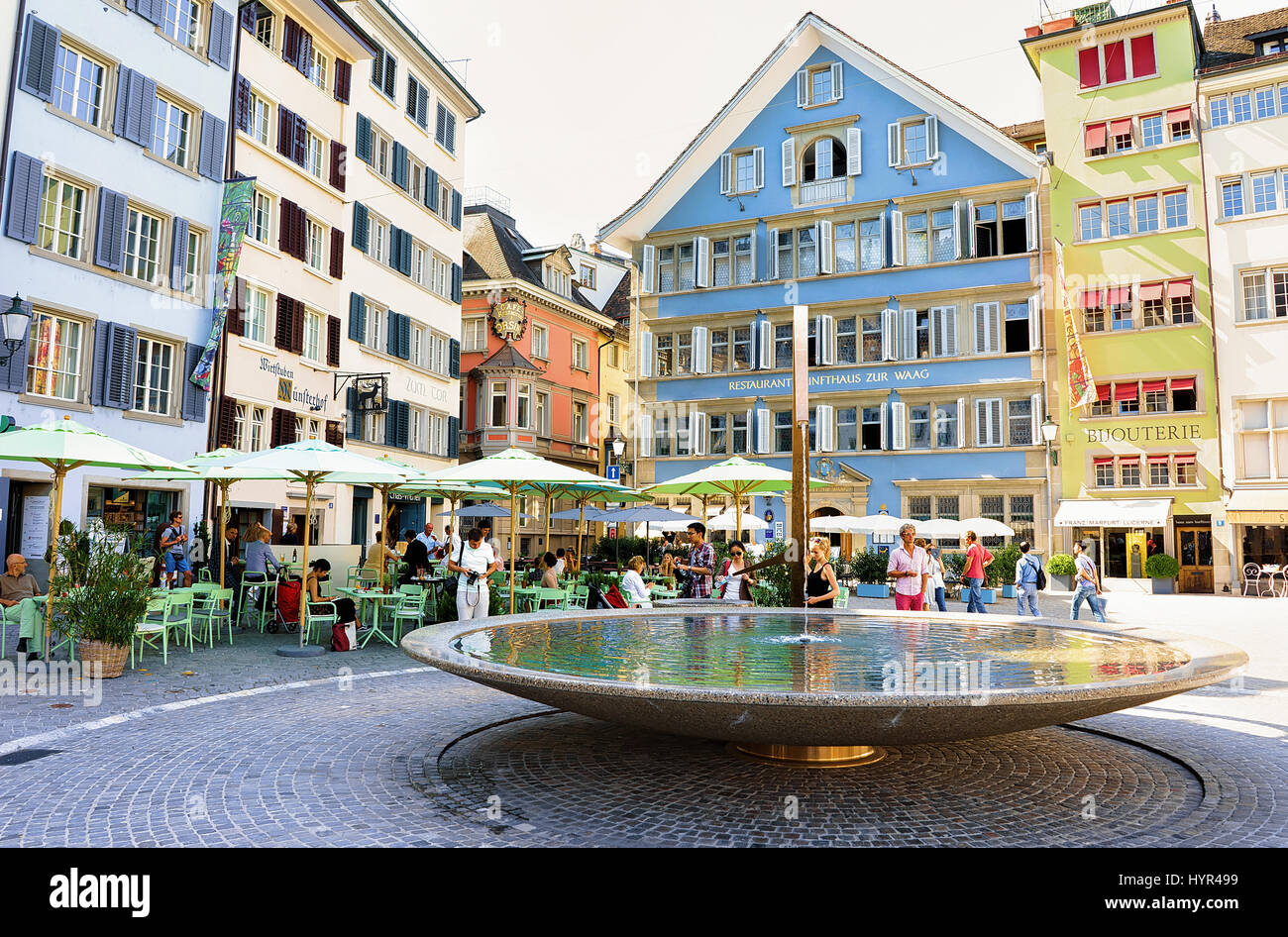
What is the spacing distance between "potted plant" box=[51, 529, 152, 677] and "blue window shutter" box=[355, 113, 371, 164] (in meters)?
21.3

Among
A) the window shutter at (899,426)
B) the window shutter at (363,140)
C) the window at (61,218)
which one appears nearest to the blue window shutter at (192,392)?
the window at (61,218)

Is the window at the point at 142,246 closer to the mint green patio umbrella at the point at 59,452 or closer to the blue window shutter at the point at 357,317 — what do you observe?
the blue window shutter at the point at 357,317

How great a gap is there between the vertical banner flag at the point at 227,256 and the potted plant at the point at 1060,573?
24453 millimetres

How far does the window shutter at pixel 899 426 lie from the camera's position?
110 feet

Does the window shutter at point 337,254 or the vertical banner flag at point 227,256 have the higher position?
the window shutter at point 337,254

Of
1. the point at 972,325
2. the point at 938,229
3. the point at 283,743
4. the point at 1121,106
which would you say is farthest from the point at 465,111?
the point at 283,743

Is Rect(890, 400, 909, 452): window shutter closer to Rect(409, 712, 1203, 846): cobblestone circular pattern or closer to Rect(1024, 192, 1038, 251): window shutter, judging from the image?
Rect(1024, 192, 1038, 251): window shutter

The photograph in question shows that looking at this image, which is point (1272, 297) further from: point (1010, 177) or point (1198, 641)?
point (1198, 641)

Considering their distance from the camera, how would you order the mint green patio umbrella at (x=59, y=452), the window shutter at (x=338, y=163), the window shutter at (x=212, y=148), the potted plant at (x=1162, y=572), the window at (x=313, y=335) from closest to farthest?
the mint green patio umbrella at (x=59, y=452) → the window shutter at (x=212, y=148) → the window at (x=313, y=335) → the window shutter at (x=338, y=163) → the potted plant at (x=1162, y=572)

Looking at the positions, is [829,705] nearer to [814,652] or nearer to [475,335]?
[814,652]

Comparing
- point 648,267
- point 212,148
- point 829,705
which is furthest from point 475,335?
point 829,705

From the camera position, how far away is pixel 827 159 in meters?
35.7

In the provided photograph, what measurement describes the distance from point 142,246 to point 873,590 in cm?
1914

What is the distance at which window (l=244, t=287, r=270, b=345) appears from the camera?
78.2ft
